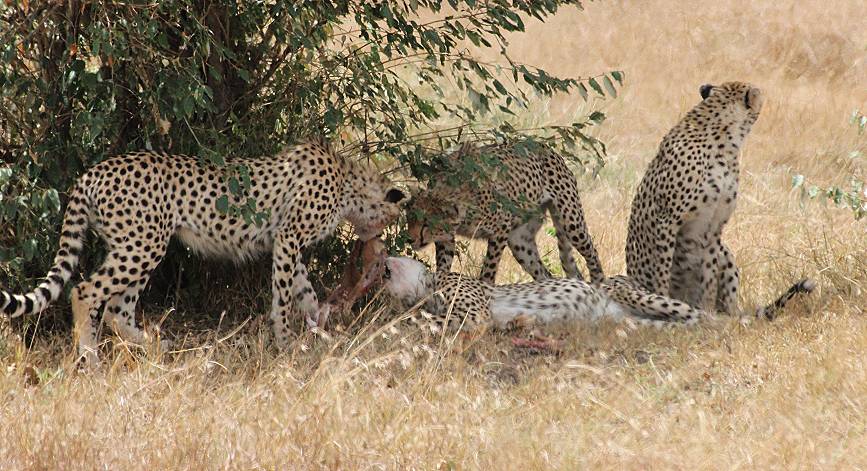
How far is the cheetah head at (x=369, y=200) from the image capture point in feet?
19.5

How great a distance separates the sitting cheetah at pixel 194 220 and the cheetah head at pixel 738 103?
180 cm

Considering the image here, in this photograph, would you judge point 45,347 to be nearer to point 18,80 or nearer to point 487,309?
point 18,80

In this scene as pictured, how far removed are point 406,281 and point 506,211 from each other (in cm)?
77

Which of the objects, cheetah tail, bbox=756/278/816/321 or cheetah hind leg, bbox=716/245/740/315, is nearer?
cheetah tail, bbox=756/278/816/321

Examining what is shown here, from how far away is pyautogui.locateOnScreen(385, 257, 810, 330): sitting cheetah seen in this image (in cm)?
596

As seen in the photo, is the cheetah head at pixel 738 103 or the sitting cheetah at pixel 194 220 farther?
the cheetah head at pixel 738 103

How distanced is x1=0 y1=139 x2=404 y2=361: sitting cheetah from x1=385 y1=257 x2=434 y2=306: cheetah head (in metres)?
0.21

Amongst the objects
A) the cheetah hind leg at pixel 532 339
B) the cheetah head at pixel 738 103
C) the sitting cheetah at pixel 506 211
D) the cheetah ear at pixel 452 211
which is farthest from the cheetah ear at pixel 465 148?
the cheetah head at pixel 738 103

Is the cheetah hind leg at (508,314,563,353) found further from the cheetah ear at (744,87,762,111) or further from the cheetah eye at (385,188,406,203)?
the cheetah ear at (744,87,762,111)

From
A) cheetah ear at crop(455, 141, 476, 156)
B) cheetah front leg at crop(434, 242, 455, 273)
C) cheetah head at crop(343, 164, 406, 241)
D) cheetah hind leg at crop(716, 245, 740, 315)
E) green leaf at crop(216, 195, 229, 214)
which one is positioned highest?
green leaf at crop(216, 195, 229, 214)

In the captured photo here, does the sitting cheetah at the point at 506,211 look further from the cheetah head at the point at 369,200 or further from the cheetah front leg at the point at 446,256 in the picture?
the cheetah head at the point at 369,200

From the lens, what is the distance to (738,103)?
648 cm

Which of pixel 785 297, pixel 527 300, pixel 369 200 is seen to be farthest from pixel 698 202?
pixel 369 200

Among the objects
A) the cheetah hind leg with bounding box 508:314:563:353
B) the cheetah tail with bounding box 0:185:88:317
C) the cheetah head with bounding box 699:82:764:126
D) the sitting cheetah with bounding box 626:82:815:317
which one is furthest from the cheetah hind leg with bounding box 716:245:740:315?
the cheetah tail with bounding box 0:185:88:317
